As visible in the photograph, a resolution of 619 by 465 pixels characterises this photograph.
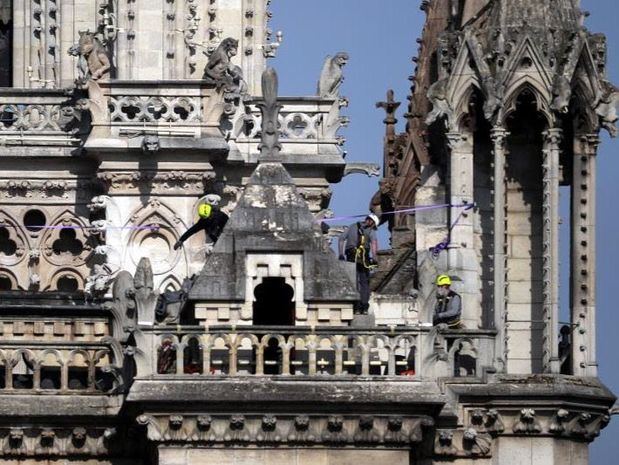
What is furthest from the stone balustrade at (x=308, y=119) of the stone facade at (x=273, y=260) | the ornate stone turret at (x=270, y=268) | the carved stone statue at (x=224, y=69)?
the ornate stone turret at (x=270, y=268)

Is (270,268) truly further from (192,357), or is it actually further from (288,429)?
(288,429)

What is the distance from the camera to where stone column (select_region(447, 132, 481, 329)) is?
87.8 m

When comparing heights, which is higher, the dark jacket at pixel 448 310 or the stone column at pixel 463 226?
the stone column at pixel 463 226

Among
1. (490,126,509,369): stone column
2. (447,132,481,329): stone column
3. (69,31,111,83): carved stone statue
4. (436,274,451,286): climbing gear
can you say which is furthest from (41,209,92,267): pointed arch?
(436,274,451,286): climbing gear

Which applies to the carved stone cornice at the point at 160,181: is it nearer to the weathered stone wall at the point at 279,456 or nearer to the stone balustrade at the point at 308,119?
the stone balustrade at the point at 308,119

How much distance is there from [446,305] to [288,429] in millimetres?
3779

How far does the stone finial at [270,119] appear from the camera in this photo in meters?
86.1

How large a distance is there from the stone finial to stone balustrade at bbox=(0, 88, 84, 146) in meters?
7.96

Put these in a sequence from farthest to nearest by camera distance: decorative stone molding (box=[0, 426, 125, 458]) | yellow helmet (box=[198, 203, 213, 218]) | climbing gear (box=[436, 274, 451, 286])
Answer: yellow helmet (box=[198, 203, 213, 218]) < climbing gear (box=[436, 274, 451, 286]) < decorative stone molding (box=[0, 426, 125, 458])

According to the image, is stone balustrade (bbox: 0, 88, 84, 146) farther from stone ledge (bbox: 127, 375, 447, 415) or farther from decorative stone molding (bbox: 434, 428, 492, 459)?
stone ledge (bbox: 127, 375, 447, 415)

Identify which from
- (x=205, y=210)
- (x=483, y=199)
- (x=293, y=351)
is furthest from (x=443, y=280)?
(x=205, y=210)

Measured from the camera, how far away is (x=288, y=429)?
83750 mm

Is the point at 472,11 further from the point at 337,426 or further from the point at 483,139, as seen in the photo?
the point at 337,426

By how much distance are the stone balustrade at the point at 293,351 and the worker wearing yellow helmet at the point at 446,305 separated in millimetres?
1719
